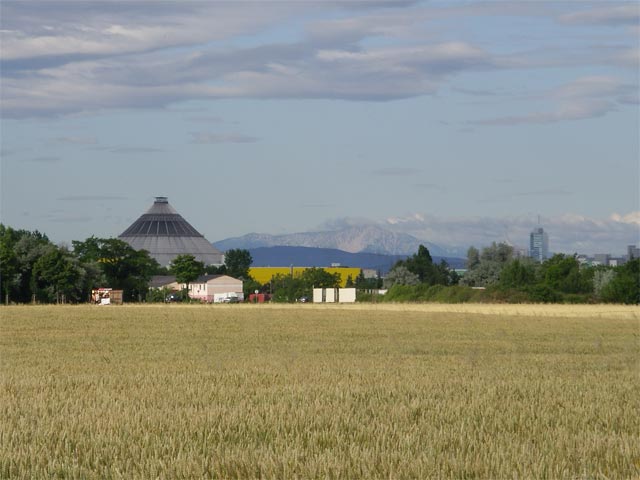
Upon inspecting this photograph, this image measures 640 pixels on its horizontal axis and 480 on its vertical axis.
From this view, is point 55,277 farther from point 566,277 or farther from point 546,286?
point 566,277

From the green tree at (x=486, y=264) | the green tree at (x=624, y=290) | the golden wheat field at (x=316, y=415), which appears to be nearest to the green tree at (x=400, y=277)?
the green tree at (x=486, y=264)

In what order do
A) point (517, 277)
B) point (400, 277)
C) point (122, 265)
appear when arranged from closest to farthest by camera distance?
point (517, 277), point (122, 265), point (400, 277)

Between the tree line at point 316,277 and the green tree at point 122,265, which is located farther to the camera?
the green tree at point 122,265

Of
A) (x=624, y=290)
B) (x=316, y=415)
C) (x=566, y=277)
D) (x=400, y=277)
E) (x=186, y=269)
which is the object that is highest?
(x=186, y=269)

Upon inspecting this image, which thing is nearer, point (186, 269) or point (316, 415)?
point (316, 415)

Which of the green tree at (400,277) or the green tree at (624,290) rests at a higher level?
the green tree at (400,277)

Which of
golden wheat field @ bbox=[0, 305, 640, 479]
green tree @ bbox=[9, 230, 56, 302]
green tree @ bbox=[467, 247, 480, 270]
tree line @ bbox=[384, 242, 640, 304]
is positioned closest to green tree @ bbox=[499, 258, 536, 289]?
tree line @ bbox=[384, 242, 640, 304]

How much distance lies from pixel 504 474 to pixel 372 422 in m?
3.75

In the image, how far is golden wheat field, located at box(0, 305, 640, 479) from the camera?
11.3m

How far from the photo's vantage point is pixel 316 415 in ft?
49.2

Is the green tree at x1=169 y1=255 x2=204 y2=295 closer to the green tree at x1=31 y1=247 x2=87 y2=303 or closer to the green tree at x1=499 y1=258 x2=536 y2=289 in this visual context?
the green tree at x1=499 y1=258 x2=536 y2=289

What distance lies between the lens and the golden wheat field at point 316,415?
446 inches

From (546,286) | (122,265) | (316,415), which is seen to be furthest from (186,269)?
(316,415)

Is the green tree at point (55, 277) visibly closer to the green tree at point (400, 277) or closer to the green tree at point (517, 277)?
the green tree at point (517, 277)
